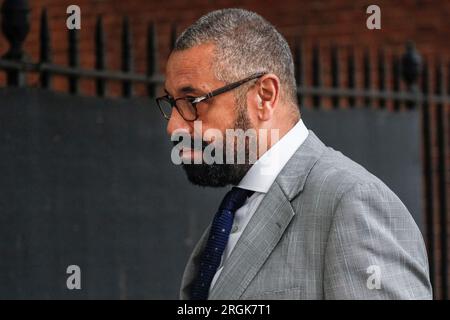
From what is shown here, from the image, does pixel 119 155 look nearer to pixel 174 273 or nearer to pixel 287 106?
pixel 174 273

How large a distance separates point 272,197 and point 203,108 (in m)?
0.32

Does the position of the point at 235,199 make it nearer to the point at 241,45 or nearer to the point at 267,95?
the point at 267,95

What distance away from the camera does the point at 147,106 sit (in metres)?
5.47

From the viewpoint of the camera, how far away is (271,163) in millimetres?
3000

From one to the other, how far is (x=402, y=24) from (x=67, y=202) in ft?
14.4

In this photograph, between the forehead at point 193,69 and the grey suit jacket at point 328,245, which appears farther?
the forehead at point 193,69

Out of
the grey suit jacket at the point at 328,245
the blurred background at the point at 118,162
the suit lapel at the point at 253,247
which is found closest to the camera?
the grey suit jacket at the point at 328,245

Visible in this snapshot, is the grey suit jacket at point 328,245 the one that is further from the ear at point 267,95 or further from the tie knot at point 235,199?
the ear at point 267,95

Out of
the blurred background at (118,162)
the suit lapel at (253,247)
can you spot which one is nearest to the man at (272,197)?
the suit lapel at (253,247)

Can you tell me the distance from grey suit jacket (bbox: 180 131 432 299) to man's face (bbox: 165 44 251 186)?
0.64 feet

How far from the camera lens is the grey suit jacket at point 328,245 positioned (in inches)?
106

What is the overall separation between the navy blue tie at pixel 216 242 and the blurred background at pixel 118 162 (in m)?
1.85

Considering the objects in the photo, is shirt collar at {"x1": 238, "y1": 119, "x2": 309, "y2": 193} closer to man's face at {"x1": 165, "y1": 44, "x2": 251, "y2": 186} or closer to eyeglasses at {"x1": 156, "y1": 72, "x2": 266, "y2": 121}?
man's face at {"x1": 165, "y1": 44, "x2": 251, "y2": 186}

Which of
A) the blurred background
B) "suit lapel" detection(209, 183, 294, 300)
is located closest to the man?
"suit lapel" detection(209, 183, 294, 300)
